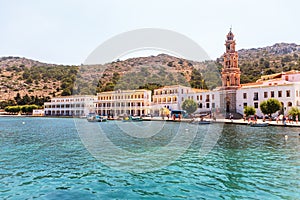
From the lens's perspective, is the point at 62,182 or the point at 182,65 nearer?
the point at 62,182

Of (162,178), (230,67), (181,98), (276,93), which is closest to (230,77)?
(230,67)

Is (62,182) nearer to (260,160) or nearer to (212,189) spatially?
(212,189)

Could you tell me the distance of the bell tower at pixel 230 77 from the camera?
50.9 metres

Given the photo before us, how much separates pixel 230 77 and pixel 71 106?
50.4m

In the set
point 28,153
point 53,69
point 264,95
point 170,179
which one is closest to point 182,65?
point 264,95

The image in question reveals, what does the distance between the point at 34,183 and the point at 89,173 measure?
2.13 metres

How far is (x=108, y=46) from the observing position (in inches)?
354

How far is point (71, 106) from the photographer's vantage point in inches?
3194

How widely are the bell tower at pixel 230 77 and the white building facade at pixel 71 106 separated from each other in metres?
33.8

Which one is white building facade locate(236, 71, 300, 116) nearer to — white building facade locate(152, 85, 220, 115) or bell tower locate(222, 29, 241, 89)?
bell tower locate(222, 29, 241, 89)

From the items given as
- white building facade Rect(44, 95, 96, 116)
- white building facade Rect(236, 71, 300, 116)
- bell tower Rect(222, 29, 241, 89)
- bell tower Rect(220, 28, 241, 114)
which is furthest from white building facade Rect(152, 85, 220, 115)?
white building facade Rect(44, 95, 96, 116)

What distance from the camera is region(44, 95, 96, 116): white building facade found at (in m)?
72.9

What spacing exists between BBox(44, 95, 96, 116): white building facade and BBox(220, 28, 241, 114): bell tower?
33.8 meters

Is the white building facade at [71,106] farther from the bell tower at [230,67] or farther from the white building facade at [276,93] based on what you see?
the white building facade at [276,93]
